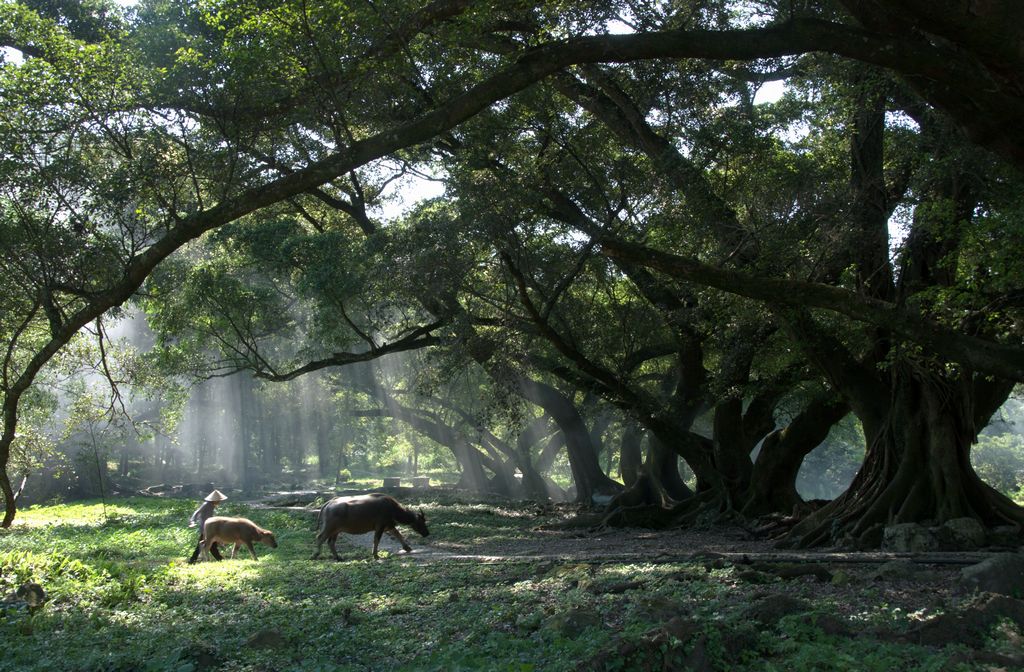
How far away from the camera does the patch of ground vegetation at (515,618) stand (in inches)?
209

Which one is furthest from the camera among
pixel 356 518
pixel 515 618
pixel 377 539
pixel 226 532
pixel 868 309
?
pixel 356 518

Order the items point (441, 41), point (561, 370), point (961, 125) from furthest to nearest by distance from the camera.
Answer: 1. point (561, 370)
2. point (441, 41)
3. point (961, 125)

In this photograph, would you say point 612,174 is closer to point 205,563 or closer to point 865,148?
point 865,148

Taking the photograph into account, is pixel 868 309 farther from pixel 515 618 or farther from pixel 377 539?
pixel 377 539

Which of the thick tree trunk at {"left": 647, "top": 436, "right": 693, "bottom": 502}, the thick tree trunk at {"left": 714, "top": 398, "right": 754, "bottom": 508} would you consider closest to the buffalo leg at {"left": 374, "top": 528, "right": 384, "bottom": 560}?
the thick tree trunk at {"left": 714, "top": 398, "right": 754, "bottom": 508}

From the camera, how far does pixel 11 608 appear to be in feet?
24.1

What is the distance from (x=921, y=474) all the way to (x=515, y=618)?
8.68 metres

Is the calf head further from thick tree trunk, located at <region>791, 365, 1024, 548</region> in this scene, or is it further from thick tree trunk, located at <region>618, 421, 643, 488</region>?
thick tree trunk, located at <region>618, 421, 643, 488</region>

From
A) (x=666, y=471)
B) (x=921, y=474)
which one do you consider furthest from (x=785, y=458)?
(x=666, y=471)

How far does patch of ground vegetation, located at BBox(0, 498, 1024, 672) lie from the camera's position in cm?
530

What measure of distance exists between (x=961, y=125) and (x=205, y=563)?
11.5 meters

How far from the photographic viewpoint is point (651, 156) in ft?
46.0

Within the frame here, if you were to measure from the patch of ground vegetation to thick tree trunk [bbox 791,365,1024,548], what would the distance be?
4.55 m

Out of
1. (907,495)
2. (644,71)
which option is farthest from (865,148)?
(907,495)
